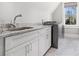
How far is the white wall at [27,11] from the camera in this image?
111 inches

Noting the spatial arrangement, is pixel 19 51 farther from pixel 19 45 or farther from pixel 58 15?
pixel 58 15

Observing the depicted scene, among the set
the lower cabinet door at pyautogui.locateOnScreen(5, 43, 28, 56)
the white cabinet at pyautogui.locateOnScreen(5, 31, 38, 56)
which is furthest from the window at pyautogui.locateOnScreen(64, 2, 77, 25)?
the lower cabinet door at pyautogui.locateOnScreen(5, 43, 28, 56)

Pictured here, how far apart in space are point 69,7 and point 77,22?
0.98 meters

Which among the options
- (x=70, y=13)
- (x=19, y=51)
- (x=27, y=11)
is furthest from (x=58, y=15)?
(x=19, y=51)

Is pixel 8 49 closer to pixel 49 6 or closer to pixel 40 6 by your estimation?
pixel 40 6

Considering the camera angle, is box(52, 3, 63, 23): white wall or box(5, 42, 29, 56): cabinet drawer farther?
box(52, 3, 63, 23): white wall

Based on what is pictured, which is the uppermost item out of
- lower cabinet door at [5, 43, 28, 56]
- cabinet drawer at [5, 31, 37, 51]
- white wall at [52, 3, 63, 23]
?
white wall at [52, 3, 63, 23]

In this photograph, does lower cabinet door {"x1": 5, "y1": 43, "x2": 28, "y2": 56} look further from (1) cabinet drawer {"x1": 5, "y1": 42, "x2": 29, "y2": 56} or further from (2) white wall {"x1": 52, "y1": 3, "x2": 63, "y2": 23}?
(2) white wall {"x1": 52, "y1": 3, "x2": 63, "y2": 23}

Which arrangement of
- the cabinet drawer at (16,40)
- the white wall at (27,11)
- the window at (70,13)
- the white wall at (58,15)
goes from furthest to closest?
the window at (70,13), the white wall at (58,15), the white wall at (27,11), the cabinet drawer at (16,40)

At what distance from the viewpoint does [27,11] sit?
3830 mm

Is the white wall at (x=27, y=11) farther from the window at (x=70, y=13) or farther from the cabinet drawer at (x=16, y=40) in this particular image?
the window at (x=70, y=13)

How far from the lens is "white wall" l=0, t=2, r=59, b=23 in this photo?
2.82 m

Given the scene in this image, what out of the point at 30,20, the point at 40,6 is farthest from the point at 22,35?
the point at 40,6

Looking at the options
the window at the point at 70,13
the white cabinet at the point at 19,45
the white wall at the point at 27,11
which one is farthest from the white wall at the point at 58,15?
the white cabinet at the point at 19,45
